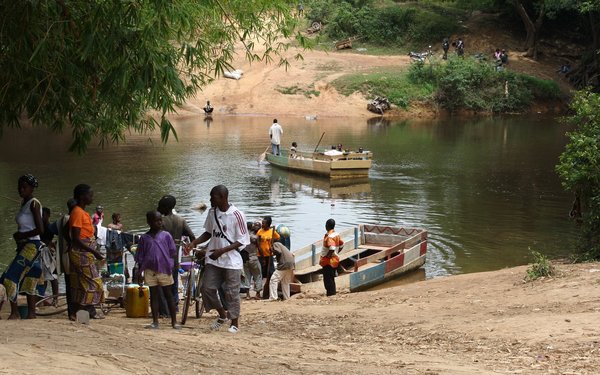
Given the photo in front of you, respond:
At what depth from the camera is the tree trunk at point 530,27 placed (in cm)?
6025

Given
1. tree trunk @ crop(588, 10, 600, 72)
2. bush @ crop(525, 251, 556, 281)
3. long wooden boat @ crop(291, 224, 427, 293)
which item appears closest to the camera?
bush @ crop(525, 251, 556, 281)

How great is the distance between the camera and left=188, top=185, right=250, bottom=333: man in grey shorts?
9820mm

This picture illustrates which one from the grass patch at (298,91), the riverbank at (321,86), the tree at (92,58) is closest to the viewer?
the tree at (92,58)

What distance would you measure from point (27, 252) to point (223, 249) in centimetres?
230

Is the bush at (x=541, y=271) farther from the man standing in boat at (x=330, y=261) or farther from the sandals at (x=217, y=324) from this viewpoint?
the sandals at (x=217, y=324)

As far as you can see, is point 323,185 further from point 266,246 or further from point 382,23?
point 382,23

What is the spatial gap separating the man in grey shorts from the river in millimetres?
9081

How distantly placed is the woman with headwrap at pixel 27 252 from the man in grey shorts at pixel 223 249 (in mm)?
1814

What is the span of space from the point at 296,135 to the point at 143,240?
36202mm

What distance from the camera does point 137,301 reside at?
11305mm

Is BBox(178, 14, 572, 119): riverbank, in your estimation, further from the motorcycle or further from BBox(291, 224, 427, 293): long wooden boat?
BBox(291, 224, 427, 293): long wooden boat

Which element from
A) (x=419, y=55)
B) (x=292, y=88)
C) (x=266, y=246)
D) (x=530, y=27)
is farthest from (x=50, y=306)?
(x=530, y=27)

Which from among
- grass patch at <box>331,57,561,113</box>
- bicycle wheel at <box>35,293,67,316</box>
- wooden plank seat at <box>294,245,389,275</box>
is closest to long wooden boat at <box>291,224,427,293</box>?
wooden plank seat at <box>294,245,389,275</box>

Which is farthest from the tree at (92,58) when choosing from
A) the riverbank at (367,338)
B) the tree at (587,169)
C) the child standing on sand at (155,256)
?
the tree at (587,169)
